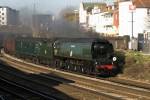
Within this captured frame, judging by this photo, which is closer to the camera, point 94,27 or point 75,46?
point 75,46

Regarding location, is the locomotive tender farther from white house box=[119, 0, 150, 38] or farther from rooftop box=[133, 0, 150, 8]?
rooftop box=[133, 0, 150, 8]

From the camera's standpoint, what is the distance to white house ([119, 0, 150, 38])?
2926 inches

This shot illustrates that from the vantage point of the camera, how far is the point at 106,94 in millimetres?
22188

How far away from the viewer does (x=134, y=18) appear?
250 ft

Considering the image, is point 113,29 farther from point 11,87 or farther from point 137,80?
point 11,87

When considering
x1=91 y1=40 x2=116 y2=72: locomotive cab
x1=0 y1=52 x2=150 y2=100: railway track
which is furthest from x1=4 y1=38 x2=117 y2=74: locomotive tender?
x1=0 y1=52 x2=150 y2=100: railway track

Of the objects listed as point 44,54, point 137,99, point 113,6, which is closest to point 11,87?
point 137,99

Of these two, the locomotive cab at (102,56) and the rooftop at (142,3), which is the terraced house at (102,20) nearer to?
the rooftop at (142,3)

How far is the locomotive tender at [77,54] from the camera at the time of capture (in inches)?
1302

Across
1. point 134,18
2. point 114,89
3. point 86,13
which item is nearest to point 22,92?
point 114,89

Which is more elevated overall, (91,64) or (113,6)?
(113,6)

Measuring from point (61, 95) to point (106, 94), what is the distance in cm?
241

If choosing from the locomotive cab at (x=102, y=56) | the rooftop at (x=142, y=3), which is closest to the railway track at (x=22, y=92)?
the locomotive cab at (x=102, y=56)

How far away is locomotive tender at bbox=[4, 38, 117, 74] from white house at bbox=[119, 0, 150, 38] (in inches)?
1112
